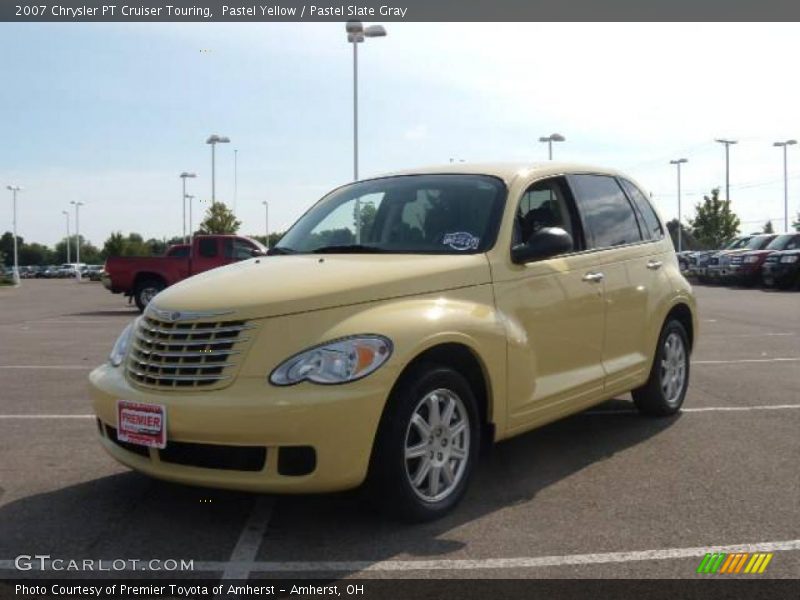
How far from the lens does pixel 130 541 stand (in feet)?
12.6

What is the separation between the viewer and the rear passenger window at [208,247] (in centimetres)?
2153

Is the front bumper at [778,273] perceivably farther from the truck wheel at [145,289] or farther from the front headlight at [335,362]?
the front headlight at [335,362]

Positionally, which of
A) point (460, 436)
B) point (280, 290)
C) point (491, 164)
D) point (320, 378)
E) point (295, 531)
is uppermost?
point (491, 164)

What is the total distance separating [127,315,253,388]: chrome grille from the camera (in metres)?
3.84

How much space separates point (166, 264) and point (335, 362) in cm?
1845

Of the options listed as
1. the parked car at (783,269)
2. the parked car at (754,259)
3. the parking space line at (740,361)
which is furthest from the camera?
the parked car at (754,259)

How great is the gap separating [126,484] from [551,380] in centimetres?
246

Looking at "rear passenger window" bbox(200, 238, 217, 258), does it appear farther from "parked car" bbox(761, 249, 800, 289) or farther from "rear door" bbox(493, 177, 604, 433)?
"parked car" bbox(761, 249, 800, 289)

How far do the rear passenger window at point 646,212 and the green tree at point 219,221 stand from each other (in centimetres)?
5116

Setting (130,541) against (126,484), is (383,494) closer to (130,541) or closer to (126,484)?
(130,541)

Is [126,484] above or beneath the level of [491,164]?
beneath

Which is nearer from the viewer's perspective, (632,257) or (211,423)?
(211,423)

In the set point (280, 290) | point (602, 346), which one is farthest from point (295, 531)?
point (602, 346)

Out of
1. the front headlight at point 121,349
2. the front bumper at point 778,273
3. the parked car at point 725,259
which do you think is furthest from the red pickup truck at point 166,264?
the parked car at point 725,259
